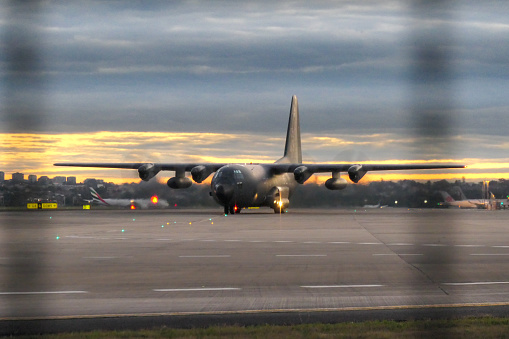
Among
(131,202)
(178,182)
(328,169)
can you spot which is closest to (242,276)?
(328,169)

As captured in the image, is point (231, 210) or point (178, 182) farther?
point (178, 182)

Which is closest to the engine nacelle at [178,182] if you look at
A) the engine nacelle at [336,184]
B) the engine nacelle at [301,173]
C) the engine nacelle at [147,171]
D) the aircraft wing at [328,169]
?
the engine nacelle at [147,171]

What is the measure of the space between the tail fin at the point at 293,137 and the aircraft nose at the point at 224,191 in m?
20.0

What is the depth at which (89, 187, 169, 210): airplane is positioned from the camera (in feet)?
299

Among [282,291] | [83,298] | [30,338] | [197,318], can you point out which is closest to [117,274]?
[83,298]

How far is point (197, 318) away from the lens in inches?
446

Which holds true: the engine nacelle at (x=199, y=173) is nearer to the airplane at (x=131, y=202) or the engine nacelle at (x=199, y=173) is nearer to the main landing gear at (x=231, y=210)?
the main landing gear at (x=231, y=210)

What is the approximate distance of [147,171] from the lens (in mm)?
67812

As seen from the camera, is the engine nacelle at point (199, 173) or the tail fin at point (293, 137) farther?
the tail fin at point (293, 137)

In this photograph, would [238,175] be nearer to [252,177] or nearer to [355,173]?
[252,177]

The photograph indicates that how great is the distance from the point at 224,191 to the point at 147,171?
11.5m

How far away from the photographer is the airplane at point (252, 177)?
199 ft

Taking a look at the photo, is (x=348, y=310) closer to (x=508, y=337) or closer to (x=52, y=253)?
(x=508, y=337)

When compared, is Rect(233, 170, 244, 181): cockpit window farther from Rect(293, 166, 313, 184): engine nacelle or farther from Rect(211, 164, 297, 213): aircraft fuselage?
Rect(293, 166, 313, 184): engine nacelle
